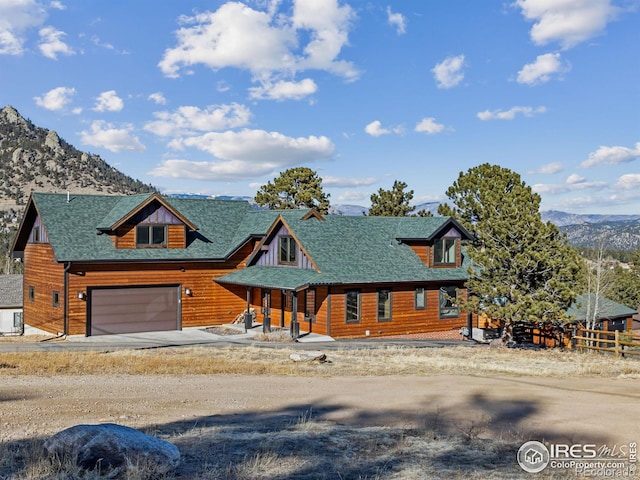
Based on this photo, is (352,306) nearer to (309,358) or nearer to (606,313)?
(309,358)

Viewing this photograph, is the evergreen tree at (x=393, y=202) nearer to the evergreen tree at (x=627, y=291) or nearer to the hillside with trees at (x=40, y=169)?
the evergreen tree at (x=627, y=291)

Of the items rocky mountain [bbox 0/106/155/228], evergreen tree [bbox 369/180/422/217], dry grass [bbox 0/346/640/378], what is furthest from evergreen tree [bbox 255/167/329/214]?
rocky mountain [bbox 0/106/155/228]

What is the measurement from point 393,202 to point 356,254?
1084 inches

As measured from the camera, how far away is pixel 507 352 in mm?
26719

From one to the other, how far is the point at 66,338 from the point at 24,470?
2260cm

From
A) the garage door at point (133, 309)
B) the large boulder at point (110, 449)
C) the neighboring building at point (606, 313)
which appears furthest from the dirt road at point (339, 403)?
the neighboring building at point (606, 313)

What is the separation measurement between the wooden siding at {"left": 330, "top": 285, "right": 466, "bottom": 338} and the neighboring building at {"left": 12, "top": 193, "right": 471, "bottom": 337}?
5 cm

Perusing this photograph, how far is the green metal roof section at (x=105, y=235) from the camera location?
30.0 metres

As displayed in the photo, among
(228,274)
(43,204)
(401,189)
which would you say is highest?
(401,189)

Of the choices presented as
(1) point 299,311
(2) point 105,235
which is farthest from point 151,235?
(1) point 299,311

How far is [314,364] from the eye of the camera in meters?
21.0

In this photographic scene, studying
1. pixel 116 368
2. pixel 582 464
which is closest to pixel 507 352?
pixel 116 368

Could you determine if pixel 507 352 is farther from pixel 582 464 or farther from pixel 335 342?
pixel 582 464

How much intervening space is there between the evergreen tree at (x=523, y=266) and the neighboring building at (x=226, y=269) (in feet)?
9.21
